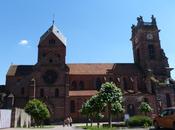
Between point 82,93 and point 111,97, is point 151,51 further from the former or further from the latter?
point 111,97

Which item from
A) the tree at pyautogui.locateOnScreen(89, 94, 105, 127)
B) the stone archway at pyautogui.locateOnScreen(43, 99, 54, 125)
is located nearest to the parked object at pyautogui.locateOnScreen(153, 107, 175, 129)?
the tree at pyautogui.locateOnScreen(89, 94, 105, 127)

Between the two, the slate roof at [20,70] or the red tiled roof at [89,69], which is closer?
the slate roof at [20,70]

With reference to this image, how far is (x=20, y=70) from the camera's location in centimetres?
6550

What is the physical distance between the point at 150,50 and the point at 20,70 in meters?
34.0

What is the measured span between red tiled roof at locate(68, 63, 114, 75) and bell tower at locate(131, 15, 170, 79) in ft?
28.8

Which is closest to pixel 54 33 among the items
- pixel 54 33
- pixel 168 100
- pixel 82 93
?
pixel 54 33

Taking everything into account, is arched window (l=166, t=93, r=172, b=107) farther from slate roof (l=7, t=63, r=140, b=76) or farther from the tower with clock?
slate roof (l=7, t=63, r=140, b=76)

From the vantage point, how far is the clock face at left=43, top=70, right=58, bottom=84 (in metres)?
59.8

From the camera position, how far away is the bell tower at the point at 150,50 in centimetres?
6862

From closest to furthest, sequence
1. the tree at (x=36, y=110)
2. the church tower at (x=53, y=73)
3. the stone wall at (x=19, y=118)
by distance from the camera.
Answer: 1. the stone wall at (x=19, y=118)
2. the tree at (x=36, y=110)
3. the church tower at (x=53, y=73)

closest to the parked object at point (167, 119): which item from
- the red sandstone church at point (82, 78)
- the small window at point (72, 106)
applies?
the red sandstone church at point (82, 78)

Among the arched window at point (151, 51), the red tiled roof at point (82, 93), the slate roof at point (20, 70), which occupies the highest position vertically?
the arched window at point (151, 51)

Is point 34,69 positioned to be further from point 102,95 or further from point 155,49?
point 155,49

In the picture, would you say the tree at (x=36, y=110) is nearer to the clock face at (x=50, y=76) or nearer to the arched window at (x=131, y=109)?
the clock face at (x=50, y=76)
